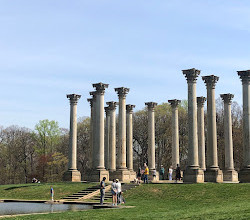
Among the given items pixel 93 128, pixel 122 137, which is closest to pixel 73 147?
pixel 93 128

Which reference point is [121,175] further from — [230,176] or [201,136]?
[230,176]

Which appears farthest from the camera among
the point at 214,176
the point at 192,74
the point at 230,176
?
the point at 230,176

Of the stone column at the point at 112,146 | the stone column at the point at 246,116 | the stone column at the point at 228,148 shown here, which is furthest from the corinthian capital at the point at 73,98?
the stone column at the point at 246,116

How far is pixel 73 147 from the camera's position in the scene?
69.3 m

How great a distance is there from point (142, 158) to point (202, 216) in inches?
3509

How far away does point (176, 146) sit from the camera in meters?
69.5

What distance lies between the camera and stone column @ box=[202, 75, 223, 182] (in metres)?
56.6

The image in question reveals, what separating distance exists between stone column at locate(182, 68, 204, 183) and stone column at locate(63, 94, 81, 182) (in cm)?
2094

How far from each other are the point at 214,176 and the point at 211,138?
534 centimetres

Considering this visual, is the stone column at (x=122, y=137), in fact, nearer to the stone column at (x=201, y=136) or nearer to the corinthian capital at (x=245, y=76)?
the stone column at (x=201, y=136)

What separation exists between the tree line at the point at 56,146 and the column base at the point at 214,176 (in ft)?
164

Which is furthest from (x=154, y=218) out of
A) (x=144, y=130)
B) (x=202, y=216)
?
(x=144, y=130)

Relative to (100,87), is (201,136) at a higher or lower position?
lower

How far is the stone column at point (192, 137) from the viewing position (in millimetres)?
53156
